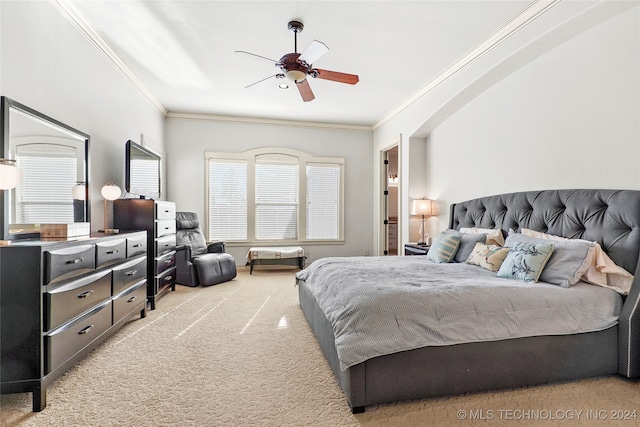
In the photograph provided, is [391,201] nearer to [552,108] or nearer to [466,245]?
[466,245]

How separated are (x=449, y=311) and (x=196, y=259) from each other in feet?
11.6

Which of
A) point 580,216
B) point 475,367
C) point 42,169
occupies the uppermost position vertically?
point 42,169

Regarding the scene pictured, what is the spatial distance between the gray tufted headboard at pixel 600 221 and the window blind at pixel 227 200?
4.16 meters

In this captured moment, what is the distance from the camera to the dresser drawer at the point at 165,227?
3.45 m

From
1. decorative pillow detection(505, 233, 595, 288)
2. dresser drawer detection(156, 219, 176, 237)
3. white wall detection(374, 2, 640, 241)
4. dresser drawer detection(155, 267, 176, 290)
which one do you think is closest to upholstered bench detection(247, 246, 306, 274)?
dresser drawer detection(155, 267, 176, 290)

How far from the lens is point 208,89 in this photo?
14.4ft

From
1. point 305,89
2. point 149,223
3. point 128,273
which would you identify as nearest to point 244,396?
point 128,273

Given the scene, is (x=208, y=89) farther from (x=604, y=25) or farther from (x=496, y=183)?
(x=604, y=25)

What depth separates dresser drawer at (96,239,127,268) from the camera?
2193 mm

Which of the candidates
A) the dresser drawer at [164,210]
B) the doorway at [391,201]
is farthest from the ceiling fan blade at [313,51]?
the doorway at [391,201]

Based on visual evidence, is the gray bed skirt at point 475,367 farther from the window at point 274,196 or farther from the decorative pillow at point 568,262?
the window at point 274,196

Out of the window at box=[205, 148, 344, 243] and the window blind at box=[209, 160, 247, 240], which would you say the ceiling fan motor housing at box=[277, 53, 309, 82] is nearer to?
the window at box=[205, 148, 344, 243]

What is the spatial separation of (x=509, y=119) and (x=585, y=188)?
1.07 meters

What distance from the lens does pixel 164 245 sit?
144 inches
